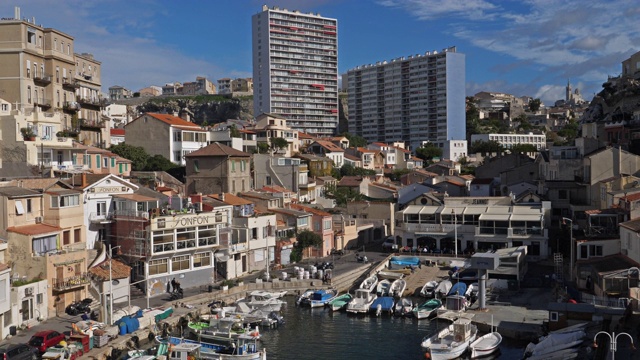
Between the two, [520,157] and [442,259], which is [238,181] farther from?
[520,157]

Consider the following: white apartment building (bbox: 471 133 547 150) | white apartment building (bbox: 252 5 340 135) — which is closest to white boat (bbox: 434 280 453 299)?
white apartment building (bbox: 471 133 547 150)

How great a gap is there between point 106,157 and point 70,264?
63.4 feet

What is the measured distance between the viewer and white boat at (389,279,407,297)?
126 feet

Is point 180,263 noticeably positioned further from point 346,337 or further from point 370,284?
point 370,284

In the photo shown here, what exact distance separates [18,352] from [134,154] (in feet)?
114

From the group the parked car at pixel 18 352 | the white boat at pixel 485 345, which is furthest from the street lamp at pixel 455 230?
the parked car at pixel 18 352

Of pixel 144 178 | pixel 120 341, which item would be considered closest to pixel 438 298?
pixel 120 341

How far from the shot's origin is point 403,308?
114ft

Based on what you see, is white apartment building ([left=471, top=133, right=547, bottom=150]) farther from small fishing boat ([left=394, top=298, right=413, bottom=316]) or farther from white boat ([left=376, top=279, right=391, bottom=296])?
small fishing boat ([left=394, top=298, right=413, bottom=316])

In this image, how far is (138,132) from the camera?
201 ft

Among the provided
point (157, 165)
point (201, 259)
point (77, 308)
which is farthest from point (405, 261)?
point (157, 165)

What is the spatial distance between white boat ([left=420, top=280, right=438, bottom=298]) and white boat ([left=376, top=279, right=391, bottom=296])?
2176mm

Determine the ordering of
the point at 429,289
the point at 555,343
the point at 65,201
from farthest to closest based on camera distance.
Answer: the point at 429,289
the point at 65,201
the point at 555,343

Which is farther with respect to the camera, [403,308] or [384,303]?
[384,303]
